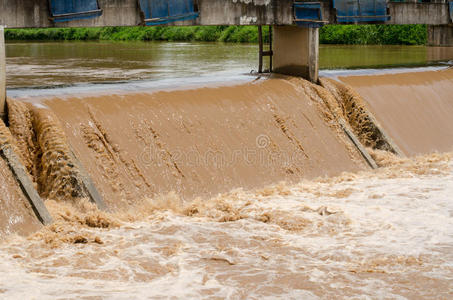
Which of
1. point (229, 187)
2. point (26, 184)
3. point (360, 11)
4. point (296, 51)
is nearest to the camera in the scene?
point (26, 184)

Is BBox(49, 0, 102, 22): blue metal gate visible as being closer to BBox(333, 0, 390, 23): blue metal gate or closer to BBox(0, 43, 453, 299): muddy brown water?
BBox(0, 43, 453, 299): muddy brown water

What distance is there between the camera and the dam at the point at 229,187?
19.0 feet

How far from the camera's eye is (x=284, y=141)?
32.1 feet

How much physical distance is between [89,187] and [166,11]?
144 inches

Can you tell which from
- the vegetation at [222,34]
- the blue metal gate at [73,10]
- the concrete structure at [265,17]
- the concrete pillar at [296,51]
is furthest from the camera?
the vegetation at [222,34]

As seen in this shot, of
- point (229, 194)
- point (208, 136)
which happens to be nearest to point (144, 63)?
point (208, 136)

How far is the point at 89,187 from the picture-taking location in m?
7.34

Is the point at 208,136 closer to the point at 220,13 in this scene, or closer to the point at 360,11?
the point at 220,13

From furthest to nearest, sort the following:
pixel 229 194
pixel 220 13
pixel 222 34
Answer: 1. pixel 222 34
2. pixel 220 13
3. pixel 229 194

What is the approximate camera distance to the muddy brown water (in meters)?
5.73

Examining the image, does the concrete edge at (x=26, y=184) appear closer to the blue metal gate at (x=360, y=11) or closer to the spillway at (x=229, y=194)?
the spillway at (x=229, y=194)

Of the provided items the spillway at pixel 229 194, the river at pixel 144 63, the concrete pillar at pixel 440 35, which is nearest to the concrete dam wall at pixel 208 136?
the spillway at pixel 229 194

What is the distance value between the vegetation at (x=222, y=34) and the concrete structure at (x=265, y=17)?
45.1ft

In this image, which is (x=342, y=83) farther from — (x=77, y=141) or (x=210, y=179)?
(x=77, y=141)
